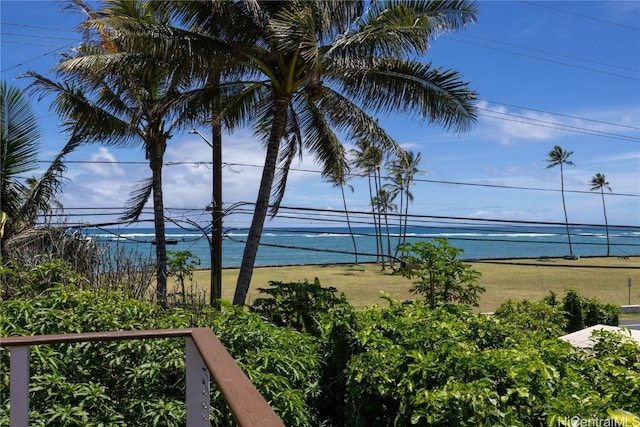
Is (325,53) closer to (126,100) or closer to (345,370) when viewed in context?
(126,100)

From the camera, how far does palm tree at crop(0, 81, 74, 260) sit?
827 cm

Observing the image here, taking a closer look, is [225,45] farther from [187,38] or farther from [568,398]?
[568,398]

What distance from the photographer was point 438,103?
8117mm

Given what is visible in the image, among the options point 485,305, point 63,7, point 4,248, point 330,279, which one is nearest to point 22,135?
point 4,248

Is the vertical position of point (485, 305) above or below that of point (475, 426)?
below

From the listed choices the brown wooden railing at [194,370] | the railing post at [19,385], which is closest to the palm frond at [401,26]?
the brown wooden railing at [194,370]

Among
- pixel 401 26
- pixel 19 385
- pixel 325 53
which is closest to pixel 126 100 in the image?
pixel 325 53

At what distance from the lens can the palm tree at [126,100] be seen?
8308mm

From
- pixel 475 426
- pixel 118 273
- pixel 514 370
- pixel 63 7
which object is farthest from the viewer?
pixel 63 7

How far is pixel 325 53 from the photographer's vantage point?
774 cm

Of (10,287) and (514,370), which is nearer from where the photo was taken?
(514,370)

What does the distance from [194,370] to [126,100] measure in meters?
9.22

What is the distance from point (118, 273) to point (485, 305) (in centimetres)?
1648

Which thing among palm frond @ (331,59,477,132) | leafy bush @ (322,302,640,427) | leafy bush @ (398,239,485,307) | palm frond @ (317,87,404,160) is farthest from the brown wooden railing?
palm frond @ (317,87,404,160)
